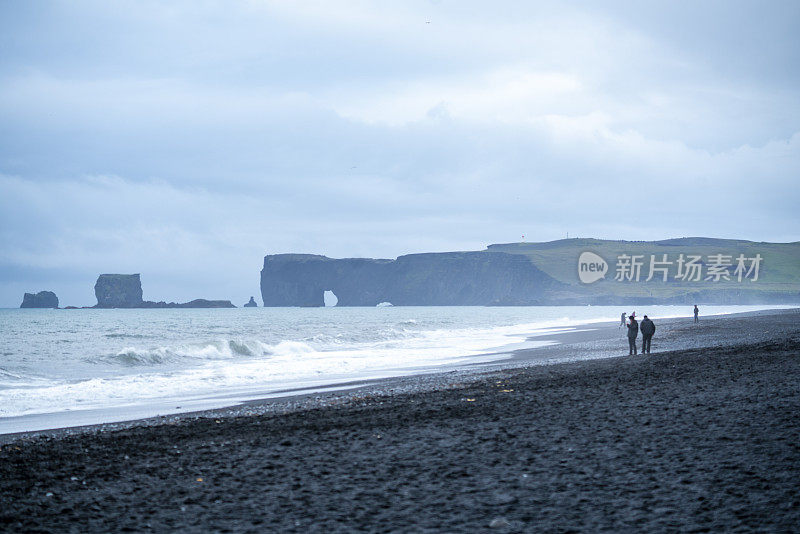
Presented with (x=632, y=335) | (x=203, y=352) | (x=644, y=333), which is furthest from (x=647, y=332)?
(x=203, y=352)

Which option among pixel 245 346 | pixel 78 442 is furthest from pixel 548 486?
pixel 245 346

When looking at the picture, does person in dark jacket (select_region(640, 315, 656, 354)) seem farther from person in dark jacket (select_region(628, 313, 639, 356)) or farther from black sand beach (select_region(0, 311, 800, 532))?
black sand beach (select_region(0, 311, 800, 532))

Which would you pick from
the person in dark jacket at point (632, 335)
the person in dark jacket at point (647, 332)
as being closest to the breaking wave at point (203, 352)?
the person in dark jacket at point (632, 335)

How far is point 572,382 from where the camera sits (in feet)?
53.1

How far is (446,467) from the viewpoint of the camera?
320 inches

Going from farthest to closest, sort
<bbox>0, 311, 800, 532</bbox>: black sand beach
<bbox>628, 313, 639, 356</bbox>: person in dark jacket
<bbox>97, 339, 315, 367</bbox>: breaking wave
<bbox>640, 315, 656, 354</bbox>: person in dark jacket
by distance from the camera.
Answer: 1. <bbox>97, 339, 315, 367</bbox>: breaking wave
2. <bbox>628, 313, 639, 356</bbox>: person in dark jacket
3. <bbox>640, 315, 656, 354</bbox>: person in dark jacket
4. <bbox>0, 311, 800, 532</bbox>: black sand beach

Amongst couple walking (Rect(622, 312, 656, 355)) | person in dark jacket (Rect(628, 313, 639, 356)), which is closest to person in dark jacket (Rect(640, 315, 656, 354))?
couple walking (Rect(622, 312, 656, 355))

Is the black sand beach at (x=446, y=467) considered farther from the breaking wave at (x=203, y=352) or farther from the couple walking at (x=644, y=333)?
the breaking wave at (x=203, y=352)

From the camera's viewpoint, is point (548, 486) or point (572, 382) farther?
point (572, 382)

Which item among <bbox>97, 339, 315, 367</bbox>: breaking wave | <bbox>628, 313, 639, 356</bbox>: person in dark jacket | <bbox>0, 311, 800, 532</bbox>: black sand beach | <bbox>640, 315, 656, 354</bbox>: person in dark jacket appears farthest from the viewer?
<bbox>97, 339, 315, 367</bbox>: breaking wave

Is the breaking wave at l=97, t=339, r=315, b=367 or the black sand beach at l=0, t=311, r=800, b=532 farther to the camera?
the breaking wave at l=97, t=339, r=315, b=367

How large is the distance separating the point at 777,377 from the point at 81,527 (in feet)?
42.6

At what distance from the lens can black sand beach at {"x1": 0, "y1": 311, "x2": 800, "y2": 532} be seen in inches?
245

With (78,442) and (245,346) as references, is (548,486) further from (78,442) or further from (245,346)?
(245,346)
